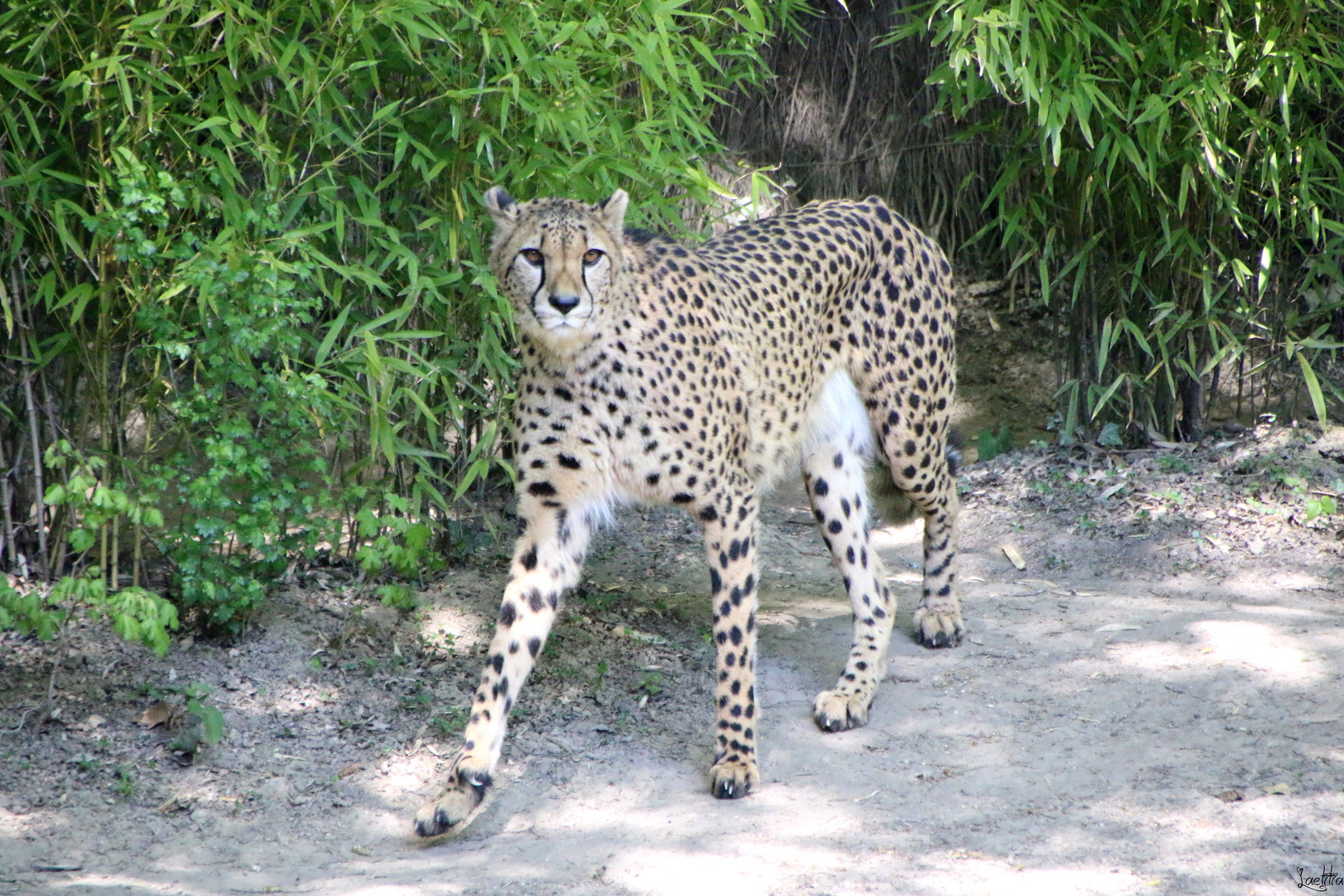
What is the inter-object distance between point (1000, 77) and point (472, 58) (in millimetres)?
2107

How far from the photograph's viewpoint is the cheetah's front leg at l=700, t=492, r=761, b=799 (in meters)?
3.30

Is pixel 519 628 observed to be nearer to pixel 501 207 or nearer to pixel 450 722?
pixel 450 722

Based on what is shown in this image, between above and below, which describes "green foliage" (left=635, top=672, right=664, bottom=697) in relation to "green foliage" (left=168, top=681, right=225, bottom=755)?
below

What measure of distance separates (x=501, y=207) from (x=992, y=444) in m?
3.43

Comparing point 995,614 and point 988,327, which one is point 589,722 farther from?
point 988,327

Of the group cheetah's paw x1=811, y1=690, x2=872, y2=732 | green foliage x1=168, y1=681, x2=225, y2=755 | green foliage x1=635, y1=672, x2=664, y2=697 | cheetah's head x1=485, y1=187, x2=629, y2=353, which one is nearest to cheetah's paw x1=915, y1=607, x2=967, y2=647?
cheetah's paw x1=811, y1=690, x2=872, y2=732

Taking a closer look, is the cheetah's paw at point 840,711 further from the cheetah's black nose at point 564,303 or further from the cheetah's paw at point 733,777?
the cheetah's black nose at point 564,303

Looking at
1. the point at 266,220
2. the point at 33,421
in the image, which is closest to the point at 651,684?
the point at 266,220

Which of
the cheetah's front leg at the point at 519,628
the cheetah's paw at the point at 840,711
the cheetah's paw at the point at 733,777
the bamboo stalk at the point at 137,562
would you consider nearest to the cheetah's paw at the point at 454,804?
the cheetah's front leg at the point at 519,628

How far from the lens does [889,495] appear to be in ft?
14.0

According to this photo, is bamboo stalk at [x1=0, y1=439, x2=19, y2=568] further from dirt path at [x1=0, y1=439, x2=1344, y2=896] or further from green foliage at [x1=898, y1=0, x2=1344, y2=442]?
green foliage at [x1=898, y1=0, x2=1344, y2=442]

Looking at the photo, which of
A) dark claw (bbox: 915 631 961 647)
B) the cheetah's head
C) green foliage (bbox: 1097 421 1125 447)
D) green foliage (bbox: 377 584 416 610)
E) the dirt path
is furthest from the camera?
green foliage (bbox: 1097 421 1125 447)

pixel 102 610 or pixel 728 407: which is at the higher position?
pixel 728 407

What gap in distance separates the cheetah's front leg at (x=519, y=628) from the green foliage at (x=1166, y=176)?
212cm
